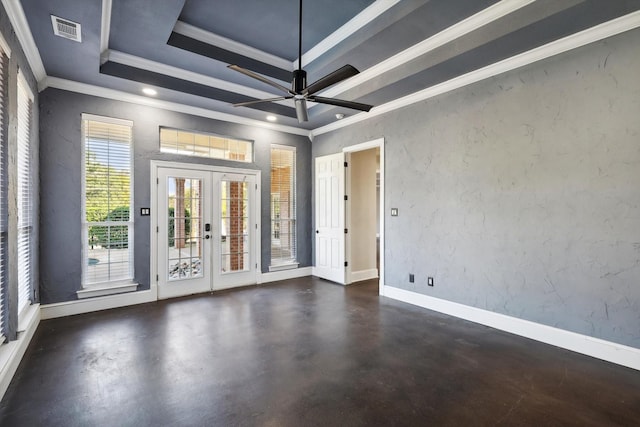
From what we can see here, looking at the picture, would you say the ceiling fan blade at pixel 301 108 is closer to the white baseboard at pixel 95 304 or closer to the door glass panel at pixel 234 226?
the door glass panel at pixel 234 226

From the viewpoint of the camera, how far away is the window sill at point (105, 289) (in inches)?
160

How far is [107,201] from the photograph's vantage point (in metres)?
4.26

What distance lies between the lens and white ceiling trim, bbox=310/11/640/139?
261 cm

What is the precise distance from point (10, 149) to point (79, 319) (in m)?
2.29

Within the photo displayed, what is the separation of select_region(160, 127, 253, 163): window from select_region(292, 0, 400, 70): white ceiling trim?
1.94m

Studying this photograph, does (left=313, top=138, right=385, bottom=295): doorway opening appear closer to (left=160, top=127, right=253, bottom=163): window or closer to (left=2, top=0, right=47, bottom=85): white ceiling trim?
(left=160, top=127, right=253, bottom=163): window

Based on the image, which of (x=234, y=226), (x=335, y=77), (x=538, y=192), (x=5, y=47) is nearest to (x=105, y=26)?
(x=5, y=47)

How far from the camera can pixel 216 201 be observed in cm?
518

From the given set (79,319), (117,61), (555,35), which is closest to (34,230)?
(79,319)

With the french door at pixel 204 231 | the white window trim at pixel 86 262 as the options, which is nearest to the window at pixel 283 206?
the french door at pixel 204 231

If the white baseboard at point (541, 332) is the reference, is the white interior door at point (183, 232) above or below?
above

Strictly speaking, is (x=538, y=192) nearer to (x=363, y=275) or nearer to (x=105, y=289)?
(x=363, y=275)

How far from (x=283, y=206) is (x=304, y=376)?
3.89 m

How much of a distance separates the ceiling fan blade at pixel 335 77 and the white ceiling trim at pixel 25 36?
2448mm
